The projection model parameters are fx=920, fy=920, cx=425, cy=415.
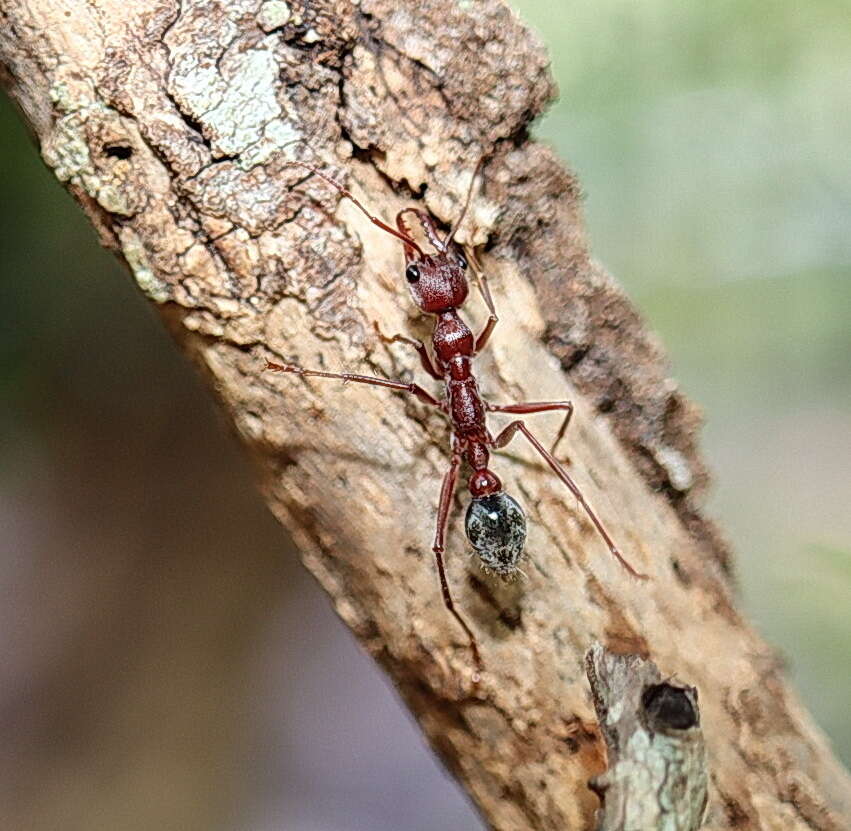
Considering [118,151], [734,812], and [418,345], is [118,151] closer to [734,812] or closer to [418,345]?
[418,345]

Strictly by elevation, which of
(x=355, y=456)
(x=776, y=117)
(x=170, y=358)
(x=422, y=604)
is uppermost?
(x=776, y=117)

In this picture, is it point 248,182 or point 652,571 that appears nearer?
point 248,182

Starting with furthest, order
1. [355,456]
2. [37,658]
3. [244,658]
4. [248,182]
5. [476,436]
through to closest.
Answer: [244,658] → [37,658] → [476,436] → [355,456] → [248,182]

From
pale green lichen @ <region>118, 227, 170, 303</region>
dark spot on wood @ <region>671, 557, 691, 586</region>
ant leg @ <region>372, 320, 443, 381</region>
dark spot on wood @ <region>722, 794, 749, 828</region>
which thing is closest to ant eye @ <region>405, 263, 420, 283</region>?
ant leg @ <region>372, 320, 443, 381</region>

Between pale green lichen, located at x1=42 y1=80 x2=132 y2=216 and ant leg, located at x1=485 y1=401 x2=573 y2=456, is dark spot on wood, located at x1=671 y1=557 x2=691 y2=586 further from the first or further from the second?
pale green lichen, located at x1=42 y1=80 x2=132 y2=216

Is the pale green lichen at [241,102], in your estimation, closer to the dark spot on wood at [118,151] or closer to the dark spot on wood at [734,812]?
the dark spot on wood at [118,151]

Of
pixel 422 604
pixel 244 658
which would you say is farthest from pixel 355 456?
pixel 244 658

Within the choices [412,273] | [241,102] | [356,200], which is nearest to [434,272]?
[412,273]

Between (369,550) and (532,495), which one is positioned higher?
(532,495)

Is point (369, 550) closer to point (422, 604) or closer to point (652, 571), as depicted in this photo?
point (422, 604)
